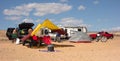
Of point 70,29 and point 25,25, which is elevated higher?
point 25,25

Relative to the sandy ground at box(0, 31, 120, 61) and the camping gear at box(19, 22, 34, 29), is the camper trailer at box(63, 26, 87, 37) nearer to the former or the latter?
the camping gear at box(19, 22, 34, 29)

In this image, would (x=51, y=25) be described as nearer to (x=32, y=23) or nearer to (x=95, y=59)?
(x=32, y=23)

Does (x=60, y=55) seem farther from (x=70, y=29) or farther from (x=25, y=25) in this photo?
(x=70, y=29)

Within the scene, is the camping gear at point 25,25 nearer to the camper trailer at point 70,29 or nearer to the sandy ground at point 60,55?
the sandy ground at point 60,55

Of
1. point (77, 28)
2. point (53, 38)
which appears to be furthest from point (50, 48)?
point (77, 28)

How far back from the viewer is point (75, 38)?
31.7 m

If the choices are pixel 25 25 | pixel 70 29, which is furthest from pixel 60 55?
pixel 70 29

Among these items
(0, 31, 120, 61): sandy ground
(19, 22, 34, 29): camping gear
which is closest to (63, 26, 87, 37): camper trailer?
(19, 22, 34, 29): camping gear

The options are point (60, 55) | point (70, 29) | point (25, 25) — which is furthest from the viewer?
point (70, 29)

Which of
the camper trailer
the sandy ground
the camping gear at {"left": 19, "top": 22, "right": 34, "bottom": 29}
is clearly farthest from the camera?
the camper trailer

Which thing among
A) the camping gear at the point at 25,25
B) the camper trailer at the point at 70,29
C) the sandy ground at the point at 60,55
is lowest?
the sandy ground at the point at 60,55

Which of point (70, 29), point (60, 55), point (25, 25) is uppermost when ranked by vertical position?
point (25, 25)

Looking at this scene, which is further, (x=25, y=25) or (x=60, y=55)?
(x=25, y=25)

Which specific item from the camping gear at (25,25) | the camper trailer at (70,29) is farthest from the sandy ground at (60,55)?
the camper trailer at (70,29)
